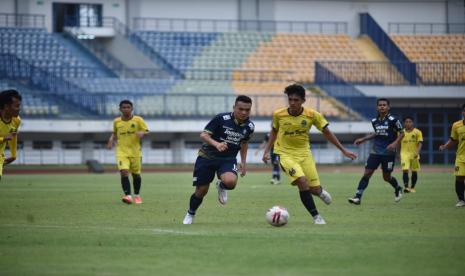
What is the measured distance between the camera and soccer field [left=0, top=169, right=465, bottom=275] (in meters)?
10.5

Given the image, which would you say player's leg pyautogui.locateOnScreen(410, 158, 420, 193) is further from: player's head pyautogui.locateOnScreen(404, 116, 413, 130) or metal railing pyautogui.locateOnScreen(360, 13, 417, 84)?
metal railing pyautogui.locateOnScreen(360, 13, 417, 84)

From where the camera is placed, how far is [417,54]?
51469mm

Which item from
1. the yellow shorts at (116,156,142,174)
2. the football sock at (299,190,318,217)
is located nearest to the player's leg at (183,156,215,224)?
the football sock at (299,190,318,217)

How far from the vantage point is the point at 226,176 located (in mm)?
15055

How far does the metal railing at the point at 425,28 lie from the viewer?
180 feet

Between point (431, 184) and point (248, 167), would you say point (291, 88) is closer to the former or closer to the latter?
point (431, 184)

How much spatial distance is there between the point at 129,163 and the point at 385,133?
212 inches

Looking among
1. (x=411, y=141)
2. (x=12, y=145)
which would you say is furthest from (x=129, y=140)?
(x=411, y=141)

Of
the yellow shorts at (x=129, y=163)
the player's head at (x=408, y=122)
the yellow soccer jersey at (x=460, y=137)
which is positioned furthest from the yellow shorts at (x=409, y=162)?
the yellow shorts at (x=129, y=163)

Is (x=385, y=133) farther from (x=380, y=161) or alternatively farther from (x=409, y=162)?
(x=409, y=162)

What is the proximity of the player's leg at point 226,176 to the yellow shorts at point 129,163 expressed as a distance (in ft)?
17.7

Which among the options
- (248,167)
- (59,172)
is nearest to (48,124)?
(59,172)

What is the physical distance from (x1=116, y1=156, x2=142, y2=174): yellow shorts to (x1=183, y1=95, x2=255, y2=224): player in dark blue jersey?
5.29 meters

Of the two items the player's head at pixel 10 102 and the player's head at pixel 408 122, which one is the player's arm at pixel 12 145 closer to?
the player's head at pixel 10 102
